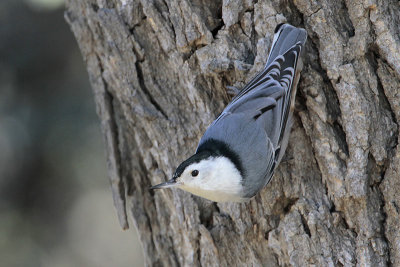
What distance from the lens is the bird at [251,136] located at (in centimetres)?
226

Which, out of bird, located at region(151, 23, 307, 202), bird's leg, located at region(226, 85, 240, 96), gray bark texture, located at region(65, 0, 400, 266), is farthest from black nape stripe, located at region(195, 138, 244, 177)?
bird's leg, located at region(226, 85, 240, 96)

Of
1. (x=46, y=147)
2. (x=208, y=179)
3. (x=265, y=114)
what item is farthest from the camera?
(x=46, y=147)

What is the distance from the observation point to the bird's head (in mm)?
2238

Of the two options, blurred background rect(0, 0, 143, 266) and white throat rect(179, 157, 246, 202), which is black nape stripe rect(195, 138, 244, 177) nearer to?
white throat rect(179, 157, 246, 202)

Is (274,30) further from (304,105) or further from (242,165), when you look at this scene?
(242,165)

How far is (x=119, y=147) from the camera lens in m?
2.75

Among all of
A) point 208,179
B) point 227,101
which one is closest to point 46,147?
point 227,101

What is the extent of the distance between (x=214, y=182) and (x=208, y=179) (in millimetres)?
29

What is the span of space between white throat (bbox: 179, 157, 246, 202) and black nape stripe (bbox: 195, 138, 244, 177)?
0.07 feet

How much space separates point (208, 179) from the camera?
2.29 meters

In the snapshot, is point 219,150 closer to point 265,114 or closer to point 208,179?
point 208,179

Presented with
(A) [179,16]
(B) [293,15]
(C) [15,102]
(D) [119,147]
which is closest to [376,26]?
(B) [293,15]

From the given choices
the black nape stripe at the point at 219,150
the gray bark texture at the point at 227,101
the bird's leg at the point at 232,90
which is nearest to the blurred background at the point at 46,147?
the gray bark texture at the point at 227,101

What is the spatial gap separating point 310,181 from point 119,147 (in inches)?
39.7
